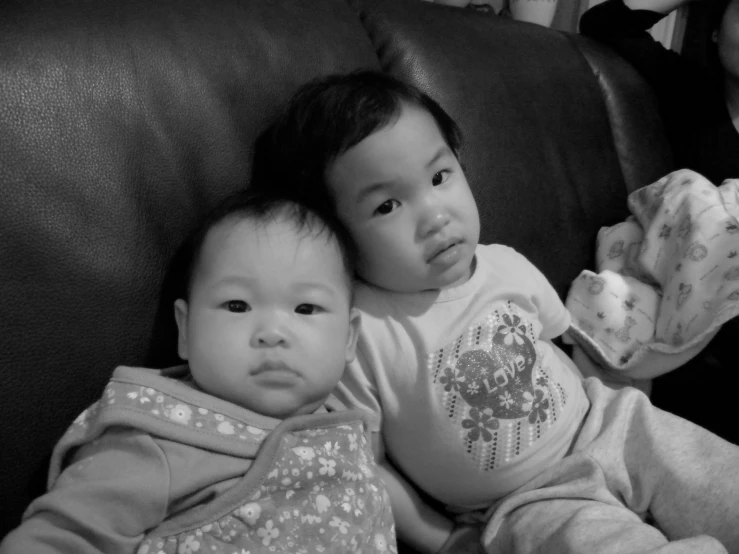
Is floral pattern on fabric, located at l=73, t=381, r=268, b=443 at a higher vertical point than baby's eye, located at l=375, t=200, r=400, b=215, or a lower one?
lower

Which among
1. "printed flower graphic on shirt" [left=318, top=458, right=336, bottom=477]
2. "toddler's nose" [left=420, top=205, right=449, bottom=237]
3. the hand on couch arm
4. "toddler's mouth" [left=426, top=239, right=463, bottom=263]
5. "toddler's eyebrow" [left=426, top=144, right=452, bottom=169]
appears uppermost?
the hand on couch arm

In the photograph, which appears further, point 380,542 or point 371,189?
point 371,189

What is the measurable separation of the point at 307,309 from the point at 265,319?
59 millimetres

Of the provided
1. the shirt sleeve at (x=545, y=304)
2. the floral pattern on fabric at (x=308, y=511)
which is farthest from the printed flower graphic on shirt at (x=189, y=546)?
the shirt sleeve at (x=545, y=304)

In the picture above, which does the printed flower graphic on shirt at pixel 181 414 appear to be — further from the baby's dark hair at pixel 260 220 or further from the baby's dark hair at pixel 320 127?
the baby's dark hair at pixel 320 127

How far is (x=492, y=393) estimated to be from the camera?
88 cm

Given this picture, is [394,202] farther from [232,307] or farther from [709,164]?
[709,164]

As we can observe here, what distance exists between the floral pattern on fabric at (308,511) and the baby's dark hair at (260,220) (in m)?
0.21

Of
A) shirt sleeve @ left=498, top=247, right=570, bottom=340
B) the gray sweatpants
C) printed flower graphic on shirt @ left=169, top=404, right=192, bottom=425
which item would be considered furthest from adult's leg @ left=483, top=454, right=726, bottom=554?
printed flower graphic on shirt @ left=169, top=404, right=192, bottom=425

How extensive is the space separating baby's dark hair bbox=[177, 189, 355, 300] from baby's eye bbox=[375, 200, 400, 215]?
6cm

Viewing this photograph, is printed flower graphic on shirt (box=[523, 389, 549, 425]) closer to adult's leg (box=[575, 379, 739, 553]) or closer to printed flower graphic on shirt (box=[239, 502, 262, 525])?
adult's leg (box=[575, 379, 739, 553])

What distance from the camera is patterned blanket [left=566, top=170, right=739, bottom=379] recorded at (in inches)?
44.0

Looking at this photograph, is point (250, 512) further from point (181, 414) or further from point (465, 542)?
point (465, 542)

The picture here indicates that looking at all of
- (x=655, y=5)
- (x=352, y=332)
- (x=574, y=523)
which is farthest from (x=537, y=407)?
(x=655, y=5)
